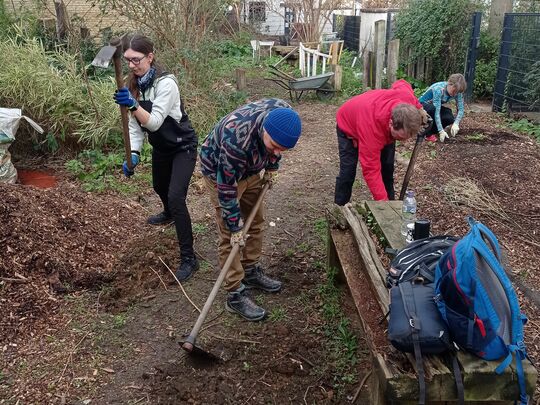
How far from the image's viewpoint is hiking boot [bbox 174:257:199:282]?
4205 mm

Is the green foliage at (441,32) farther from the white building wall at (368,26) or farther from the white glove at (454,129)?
the white glove at (454,129)

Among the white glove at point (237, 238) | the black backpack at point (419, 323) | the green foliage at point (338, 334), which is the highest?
the black backpack at point (419, 323)

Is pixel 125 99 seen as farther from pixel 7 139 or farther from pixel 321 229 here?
pixel 7 139

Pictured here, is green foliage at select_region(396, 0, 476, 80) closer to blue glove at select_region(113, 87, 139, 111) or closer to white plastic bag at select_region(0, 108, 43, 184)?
white plastic bag at select_region(0, 108, 43, 184)

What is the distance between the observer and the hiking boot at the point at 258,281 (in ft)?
13.3

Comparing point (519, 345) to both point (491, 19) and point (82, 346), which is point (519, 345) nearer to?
point (82, 346)

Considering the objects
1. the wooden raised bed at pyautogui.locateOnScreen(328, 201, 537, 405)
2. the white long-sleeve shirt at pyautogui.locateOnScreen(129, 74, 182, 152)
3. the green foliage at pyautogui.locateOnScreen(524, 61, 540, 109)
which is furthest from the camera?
the green foliage at pyautogui.locateOnScreen(524, 61, 540, 109)

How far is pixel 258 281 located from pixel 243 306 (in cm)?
36

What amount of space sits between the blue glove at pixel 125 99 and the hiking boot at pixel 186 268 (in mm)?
1292

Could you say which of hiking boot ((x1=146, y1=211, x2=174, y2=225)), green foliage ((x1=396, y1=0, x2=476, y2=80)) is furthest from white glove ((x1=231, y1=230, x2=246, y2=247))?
green foliage ((x1=396, y1=0, x2=476, y2=80))

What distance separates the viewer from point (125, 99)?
3.60 m

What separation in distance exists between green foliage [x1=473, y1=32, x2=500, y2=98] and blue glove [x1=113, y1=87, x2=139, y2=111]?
8706 millimetres

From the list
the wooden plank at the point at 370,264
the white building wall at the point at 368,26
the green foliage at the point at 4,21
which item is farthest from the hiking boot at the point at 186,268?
the white building wall at the point at 368,26

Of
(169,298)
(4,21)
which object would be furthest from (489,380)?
(4,21)
